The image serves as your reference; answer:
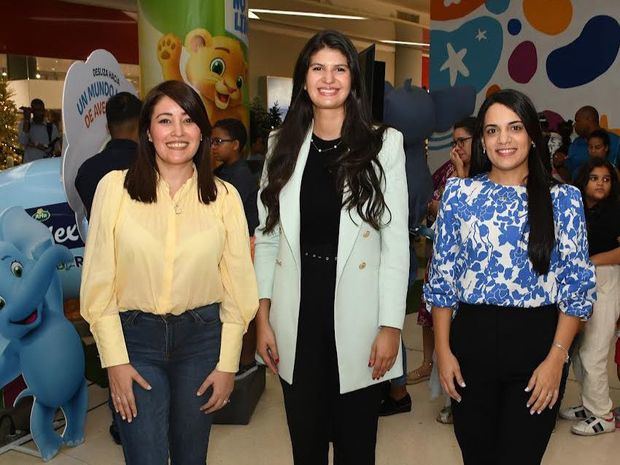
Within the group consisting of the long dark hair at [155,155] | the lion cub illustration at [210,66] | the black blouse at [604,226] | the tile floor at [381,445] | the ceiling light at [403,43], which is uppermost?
the ceiling light at [403,43]

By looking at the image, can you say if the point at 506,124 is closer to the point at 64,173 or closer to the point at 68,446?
the point at 64,173

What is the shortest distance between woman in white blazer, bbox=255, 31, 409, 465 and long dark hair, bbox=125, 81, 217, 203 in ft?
0.64

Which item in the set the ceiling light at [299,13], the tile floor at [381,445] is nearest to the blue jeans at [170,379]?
the tile floor at [381,445]

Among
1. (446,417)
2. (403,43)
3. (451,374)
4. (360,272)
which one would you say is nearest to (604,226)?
(446,417)

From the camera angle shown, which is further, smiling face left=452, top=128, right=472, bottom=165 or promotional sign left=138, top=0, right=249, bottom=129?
promotional sign left=138, top=0, right=249, bottom=129

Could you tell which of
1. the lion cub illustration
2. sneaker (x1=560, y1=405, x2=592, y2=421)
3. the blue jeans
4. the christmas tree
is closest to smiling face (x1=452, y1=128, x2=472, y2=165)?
sneaker (x1=560, y1=405, x2=592, y2=421)

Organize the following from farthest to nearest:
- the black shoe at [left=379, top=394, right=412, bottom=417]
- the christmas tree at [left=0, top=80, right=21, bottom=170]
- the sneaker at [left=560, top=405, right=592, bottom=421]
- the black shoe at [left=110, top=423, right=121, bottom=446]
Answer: the christmas tree at [left=0, top=80, right=21, bottom=170]
the black shoe at [left=379, top=394, right=412, bottom=417]
the sneaker at [left=560, top=405, right=592, bottom=421]
the black shoe at [left=110, top=423, right=121, bottom=446]

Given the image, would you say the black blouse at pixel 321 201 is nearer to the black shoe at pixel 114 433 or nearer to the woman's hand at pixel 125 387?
the woman's hand at pixel 125 387

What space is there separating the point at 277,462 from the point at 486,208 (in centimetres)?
174

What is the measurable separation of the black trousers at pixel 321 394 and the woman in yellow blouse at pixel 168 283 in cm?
17

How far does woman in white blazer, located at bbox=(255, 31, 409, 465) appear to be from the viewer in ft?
5.82

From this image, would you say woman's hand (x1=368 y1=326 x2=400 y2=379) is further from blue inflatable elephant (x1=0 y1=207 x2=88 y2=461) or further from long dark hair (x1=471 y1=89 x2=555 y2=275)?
blue inflatable elephant (x1=0 y1=207 x2=88 y2=461)

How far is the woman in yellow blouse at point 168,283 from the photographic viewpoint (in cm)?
166

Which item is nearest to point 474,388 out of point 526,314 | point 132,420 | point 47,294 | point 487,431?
point 487,431
